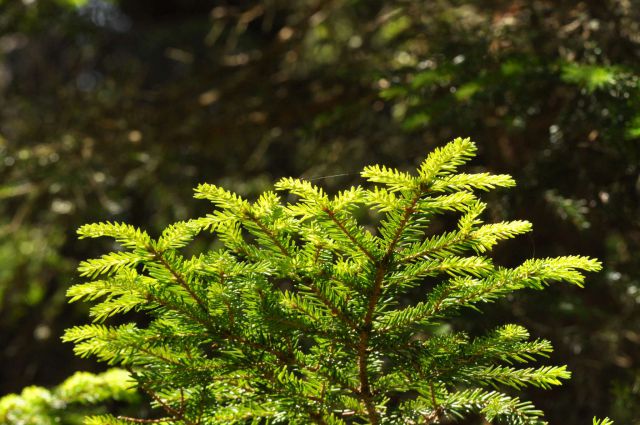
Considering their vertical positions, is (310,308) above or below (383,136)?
below

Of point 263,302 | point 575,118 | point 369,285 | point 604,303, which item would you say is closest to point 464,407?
point 369,285

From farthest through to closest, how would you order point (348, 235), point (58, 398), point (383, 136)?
point (383, 136), point (58, 398), point (348, 235)

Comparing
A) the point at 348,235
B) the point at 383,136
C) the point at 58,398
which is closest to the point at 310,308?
the point at 348,235

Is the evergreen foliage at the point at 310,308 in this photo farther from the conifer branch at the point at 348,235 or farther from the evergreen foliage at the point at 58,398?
the evergreen foliage at the point at 58,398

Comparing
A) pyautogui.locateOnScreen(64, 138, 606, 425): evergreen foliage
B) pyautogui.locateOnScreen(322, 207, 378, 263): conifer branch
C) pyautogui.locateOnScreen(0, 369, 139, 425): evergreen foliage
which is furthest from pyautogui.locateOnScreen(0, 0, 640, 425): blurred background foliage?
pyautogui.locateOnScreen(0, 369, 139, 425): evergreen foliage

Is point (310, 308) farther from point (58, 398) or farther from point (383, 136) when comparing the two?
point (383, 136)

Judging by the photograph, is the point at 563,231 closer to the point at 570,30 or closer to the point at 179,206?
the point at 570,30

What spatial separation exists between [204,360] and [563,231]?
2.28m

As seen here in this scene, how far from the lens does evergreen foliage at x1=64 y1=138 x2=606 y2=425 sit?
3.70 ft

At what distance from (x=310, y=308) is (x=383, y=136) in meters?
1.78

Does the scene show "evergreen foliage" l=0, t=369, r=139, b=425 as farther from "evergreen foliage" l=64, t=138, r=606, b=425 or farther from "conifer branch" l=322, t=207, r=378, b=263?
"conifer branch" l=322, t=207, r=378, b=263

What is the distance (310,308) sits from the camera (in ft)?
3.92

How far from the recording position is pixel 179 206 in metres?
3.54

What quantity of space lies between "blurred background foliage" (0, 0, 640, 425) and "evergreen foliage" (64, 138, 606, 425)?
215mm
